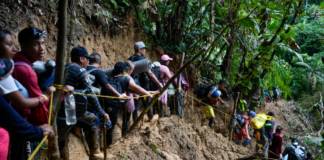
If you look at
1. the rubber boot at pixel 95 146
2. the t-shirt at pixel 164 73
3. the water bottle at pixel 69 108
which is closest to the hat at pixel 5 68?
the water bottle at pixel 69 108

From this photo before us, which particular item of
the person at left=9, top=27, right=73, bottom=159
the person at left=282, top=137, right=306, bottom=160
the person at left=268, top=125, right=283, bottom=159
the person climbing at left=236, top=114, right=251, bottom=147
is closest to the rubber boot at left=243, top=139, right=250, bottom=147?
the person climbing at left=236, top=114, right=251, bottom=147

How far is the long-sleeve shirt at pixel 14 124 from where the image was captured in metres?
1.63

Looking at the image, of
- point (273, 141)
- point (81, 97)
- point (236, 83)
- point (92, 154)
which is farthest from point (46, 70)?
point (273, 141)

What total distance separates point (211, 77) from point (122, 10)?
4676mm

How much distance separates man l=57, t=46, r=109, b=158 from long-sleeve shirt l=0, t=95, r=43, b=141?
4.08ft

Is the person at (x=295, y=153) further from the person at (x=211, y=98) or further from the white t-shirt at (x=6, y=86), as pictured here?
the white t-shirt at (x=6, y=86)

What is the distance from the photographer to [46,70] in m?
2.89

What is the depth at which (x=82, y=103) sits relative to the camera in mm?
3111

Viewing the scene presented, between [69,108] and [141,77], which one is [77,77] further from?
[141,77]

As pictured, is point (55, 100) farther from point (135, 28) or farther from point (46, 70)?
point (135, 28)

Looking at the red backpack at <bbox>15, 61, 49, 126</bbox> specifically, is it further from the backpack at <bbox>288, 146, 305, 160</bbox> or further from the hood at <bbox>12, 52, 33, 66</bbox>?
the backpack at <bbox>288, 146, 305, 160</bbox>

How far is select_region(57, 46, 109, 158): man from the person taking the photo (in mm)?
3106

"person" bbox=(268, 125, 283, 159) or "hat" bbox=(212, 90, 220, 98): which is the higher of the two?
"hat" bbox=(212, 90, 220, 98)

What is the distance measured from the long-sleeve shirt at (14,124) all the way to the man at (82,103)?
1243 mm
